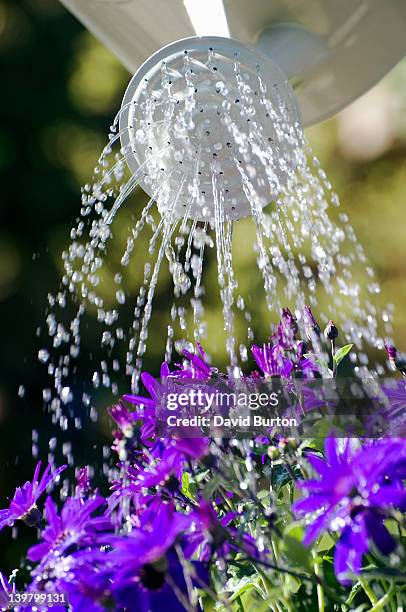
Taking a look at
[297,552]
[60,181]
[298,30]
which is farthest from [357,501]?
[60,181]

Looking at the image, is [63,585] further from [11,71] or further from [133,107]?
[11,71]

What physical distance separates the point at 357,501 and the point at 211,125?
59cm

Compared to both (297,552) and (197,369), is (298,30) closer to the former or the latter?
(197,369)

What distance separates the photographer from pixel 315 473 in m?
0.49

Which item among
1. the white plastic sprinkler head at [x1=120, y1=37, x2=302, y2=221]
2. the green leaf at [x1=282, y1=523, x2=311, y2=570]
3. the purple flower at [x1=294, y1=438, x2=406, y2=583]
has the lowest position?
the green leaf at [x1=282, y1=523, x2=311, y2=570]

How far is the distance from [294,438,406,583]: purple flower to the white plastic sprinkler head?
55cm

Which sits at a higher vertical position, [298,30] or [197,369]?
[298,30]

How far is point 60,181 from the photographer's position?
305cm

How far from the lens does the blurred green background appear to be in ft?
8.96

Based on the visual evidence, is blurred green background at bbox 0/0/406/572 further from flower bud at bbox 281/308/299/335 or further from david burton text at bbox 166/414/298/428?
david burton text at bbox 166/414/298/428

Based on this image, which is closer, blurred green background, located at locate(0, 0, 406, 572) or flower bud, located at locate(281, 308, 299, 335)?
flower bud, located at locate(281, 308, 299, 335)
